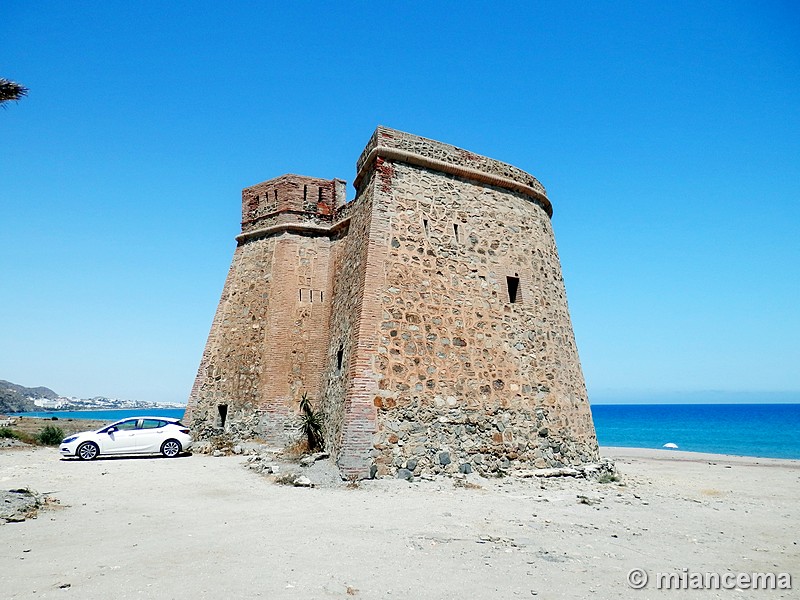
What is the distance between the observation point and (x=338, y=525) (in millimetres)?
7273

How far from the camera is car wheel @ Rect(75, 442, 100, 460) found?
556 inches

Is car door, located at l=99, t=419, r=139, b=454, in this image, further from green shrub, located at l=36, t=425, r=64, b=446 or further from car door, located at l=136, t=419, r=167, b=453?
green shrub, located at l=36, t=425, r=64, b=446

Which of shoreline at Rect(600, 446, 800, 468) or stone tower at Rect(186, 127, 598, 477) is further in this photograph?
shoreline at Rect(600, 446, 800, 468)

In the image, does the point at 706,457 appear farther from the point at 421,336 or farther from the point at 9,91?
the point at 9,91

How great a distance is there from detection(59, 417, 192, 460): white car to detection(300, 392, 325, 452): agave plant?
3526 mm

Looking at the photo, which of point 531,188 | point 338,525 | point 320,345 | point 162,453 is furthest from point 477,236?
point 162,453

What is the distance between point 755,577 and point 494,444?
662 centimetres

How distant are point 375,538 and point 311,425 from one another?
8.18 m

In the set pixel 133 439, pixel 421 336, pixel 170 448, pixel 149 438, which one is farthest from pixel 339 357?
pixel 133 439

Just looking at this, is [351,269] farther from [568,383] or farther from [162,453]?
[162,453]

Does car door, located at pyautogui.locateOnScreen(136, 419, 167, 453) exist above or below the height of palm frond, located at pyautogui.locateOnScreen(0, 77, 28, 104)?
below

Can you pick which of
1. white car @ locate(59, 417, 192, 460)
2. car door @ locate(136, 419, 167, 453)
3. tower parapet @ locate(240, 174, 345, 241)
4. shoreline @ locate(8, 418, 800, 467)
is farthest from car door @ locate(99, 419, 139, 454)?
shoreline @ locate(8, 418, 800, 467)

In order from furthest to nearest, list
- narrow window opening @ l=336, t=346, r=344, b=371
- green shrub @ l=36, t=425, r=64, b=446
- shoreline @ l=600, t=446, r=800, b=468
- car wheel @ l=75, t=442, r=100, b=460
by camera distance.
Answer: shoreline @ l=600, t=446, r=800, b=468 < green shrub @ l=36, t=425, r=64, b=446 < car wheel @ l=75, t=442, r=100, b=460 < narrow window opening @ l=336, t=346, r=344, b=371

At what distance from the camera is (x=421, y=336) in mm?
12117
